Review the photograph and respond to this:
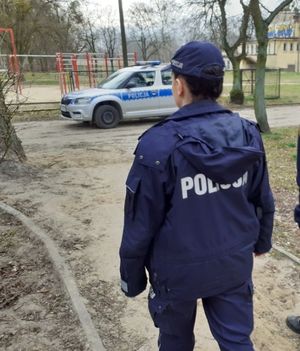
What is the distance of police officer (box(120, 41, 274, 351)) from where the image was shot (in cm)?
170

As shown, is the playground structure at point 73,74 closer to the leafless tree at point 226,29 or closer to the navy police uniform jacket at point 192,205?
the leafless tree at point 226,29

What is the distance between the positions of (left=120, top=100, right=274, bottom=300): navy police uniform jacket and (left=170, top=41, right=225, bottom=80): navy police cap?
0.14 metres

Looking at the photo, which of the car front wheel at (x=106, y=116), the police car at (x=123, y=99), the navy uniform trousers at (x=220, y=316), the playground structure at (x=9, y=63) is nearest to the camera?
the navy uniform trousers at (x=220, y=316)

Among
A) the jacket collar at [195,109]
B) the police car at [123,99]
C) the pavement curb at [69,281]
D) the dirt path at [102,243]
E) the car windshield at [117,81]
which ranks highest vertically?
the jacket collar at [195,109]

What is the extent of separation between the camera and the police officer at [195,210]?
5.57 ft

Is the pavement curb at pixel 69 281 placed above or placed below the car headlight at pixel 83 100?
below

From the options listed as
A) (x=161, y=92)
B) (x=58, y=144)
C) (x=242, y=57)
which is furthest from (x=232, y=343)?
(x=242, y=57)

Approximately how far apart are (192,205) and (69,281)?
1.94m

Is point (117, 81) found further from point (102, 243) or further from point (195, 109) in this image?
point (195, 109)

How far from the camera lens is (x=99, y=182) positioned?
6469 mm

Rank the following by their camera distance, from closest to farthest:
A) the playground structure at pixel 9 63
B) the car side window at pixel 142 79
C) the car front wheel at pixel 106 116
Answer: the playground structure at pixel 9 63 < the car front wheel at pixel 106 116 < the car side window at pixel 142 79

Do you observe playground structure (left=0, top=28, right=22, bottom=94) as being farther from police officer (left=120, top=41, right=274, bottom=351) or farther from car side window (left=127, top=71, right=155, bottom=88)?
police officer (left=120, top=41, right=274, bottom=351)

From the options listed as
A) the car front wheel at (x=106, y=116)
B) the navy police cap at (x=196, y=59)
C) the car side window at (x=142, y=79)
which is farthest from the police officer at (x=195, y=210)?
the car side window at (x=142, y=79)

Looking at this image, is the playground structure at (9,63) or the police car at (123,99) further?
the police car at (123,99)
